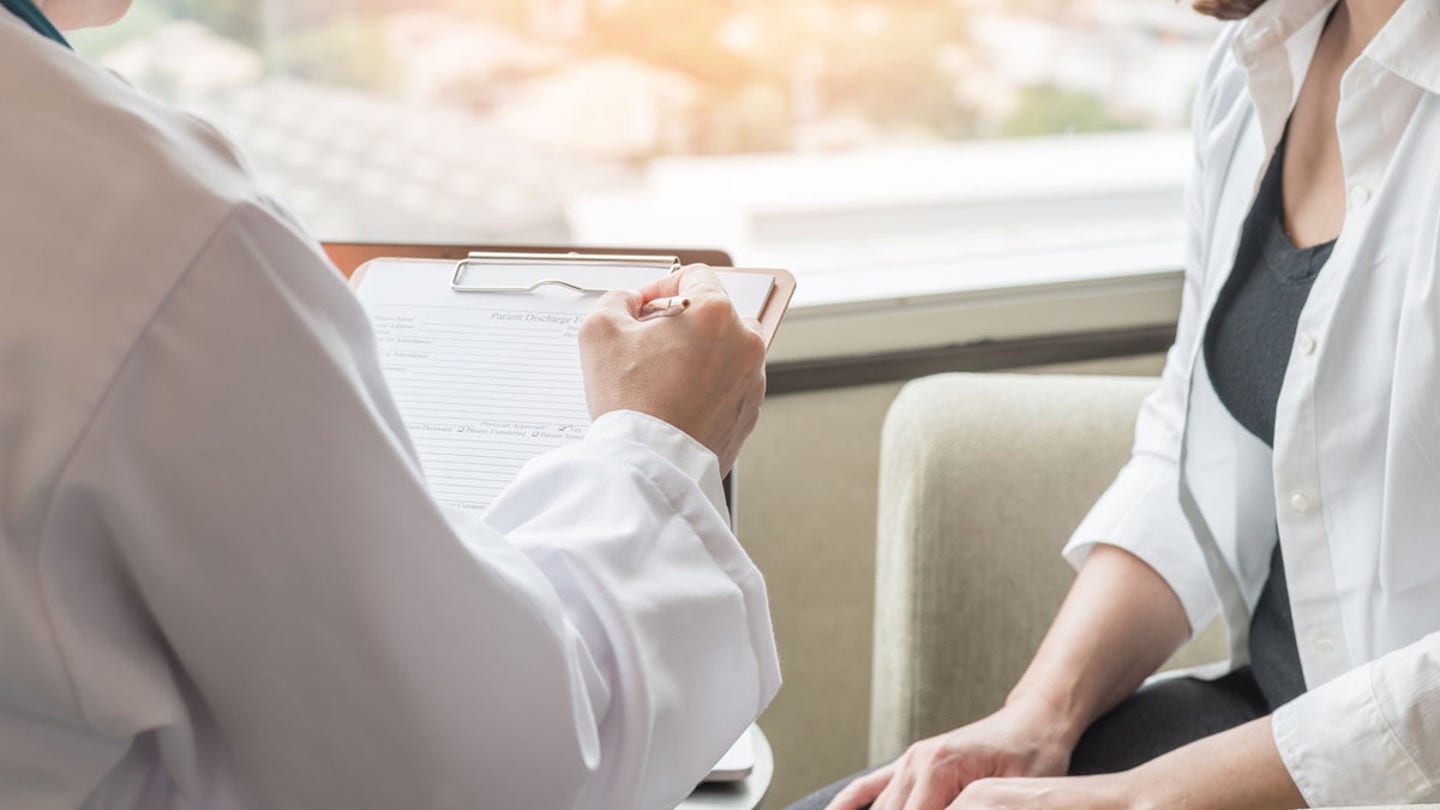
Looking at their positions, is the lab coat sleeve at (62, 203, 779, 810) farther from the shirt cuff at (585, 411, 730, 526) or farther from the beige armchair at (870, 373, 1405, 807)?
the beige armchair at (870, 373, 1405, 807)

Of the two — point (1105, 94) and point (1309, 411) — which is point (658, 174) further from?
point (1309, 411)

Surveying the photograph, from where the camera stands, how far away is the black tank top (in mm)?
985

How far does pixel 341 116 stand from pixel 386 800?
A: 120cm

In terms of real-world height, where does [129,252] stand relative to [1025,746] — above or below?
above

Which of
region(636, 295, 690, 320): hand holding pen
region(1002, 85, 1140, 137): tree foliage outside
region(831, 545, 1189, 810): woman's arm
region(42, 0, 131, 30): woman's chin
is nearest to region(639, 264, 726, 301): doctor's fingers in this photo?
region(636, 295, 690, 320): hand holding pen

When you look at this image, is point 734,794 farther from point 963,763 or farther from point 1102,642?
point 1102,642

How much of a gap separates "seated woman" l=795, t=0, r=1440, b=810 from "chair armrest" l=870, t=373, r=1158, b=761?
10 centimetres

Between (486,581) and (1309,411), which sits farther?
(1309,411)

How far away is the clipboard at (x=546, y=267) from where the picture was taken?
83 centimetres

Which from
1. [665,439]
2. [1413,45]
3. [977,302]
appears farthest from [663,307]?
[977,302]

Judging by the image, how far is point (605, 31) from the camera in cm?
161

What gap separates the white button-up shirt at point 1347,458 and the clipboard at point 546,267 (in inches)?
15.4

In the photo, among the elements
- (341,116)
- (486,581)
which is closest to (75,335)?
(486,581)

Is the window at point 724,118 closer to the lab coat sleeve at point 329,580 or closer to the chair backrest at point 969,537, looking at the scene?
the chair backrest at point 969,537
